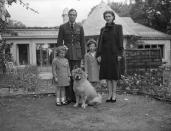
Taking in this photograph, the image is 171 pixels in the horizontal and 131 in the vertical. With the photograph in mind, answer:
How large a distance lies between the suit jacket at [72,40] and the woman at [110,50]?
0.51 meters

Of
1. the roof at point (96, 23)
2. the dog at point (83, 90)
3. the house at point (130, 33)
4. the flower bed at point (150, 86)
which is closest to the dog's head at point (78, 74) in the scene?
the dog at point (83, 90)

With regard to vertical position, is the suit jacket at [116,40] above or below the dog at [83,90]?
above

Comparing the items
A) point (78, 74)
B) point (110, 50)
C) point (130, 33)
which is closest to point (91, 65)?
point (110, 50)

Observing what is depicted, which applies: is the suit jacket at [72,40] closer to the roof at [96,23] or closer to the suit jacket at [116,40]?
the suit jacket at [116,40]

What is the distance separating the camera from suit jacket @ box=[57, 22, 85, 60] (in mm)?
7480

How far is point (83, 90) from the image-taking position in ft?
23.0

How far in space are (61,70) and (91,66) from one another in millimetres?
832

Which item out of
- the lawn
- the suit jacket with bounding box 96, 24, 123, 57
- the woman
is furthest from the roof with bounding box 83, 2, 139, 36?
the lawn

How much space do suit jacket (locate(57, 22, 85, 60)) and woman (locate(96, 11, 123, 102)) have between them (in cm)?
51

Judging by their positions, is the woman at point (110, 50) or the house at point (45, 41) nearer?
the woman at point (110, 50)

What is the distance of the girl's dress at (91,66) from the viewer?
7.80 m

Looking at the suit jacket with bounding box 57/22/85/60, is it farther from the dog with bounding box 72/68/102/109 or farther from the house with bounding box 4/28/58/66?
the house with bounding box 4/28/58/66

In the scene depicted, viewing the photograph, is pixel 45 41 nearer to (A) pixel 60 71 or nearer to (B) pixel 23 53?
(B) pixel 23 53

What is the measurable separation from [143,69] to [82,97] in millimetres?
8595
